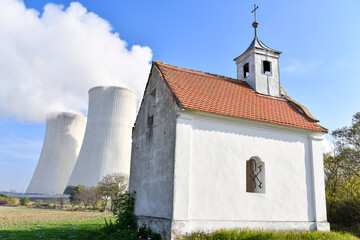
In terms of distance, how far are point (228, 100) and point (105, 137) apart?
3602 cm

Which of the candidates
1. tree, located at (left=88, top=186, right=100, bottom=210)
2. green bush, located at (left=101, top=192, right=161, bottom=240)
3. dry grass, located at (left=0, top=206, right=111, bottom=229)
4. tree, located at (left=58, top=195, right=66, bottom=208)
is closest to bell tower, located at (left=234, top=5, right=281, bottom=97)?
green bush, located at (left=101, top=192, right=161, bottom=240)

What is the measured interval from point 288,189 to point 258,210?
1.65 m

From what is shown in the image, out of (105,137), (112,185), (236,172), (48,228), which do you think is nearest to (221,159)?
(236,172)

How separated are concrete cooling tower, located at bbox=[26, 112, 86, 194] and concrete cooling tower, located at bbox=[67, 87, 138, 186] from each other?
8520mm

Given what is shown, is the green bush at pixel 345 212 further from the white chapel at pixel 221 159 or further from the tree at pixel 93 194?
the tree at pixel 93 194

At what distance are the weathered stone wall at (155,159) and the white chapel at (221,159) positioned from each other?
35 mm

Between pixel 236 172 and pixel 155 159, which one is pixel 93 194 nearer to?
pixel 155 159

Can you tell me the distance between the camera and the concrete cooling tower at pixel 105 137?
44.7 metres

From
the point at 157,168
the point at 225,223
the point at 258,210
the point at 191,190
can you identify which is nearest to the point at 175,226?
the point at 191,190

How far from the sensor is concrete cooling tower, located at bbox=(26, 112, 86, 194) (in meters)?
53.0

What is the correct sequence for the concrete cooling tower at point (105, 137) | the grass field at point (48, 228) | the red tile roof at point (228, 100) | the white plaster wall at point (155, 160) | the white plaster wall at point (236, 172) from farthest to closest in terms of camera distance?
the concrete cooling tower at point (105, 137) → the grass field at point (48, 228) → the red tile roof at point (228, 100) → the white plaster wall at point (155, 160) → the white plaster wall at point (236, 172)

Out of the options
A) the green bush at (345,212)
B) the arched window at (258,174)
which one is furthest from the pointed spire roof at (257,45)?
the green bush at (345,212)

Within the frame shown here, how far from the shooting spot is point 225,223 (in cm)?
942

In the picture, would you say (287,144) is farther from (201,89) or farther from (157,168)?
(157,168)
